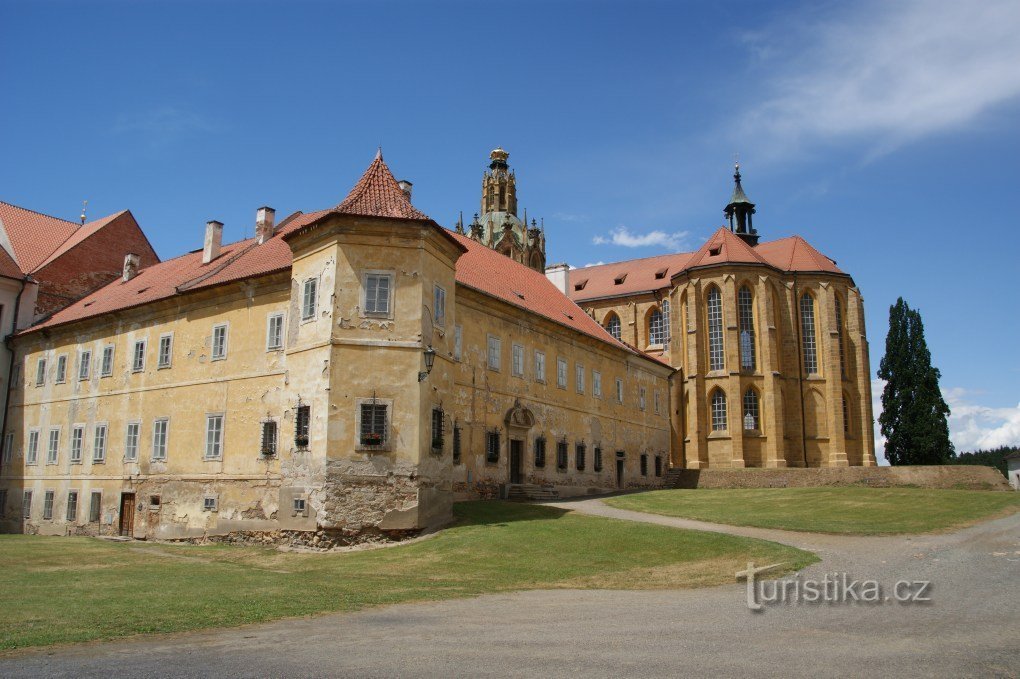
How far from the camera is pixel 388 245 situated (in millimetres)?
25250

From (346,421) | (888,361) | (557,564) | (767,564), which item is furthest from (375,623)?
(888,361)

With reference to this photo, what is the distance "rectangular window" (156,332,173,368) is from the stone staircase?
569 inches

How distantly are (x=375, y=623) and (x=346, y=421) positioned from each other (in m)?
12.8

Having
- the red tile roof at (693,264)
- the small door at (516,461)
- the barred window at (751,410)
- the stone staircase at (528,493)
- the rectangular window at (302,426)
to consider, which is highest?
the red tile roof at (693,264)

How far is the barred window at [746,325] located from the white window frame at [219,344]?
3402cm

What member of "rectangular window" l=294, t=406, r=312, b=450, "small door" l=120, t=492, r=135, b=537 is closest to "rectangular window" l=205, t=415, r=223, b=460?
"small door" l=120, t=492, r=135, b=537

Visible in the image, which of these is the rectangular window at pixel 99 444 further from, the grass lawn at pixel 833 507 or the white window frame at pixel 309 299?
the grass lawn at pixel 833 507

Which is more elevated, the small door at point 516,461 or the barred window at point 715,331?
the barred window at point 715,331

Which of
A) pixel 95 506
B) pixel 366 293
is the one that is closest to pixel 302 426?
pixel 366 293

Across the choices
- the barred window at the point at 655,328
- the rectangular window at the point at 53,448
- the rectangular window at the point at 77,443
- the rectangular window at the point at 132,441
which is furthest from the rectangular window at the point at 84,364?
the barred window at the point at 655,328

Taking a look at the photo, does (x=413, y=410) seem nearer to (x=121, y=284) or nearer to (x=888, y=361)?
(x=121, y=284)

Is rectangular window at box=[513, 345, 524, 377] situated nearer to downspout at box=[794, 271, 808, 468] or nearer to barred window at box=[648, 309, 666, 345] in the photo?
downspout at box=[794, 271, 808, 468]

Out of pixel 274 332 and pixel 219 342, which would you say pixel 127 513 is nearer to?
pixel 219 342

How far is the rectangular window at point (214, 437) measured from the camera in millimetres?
28586
